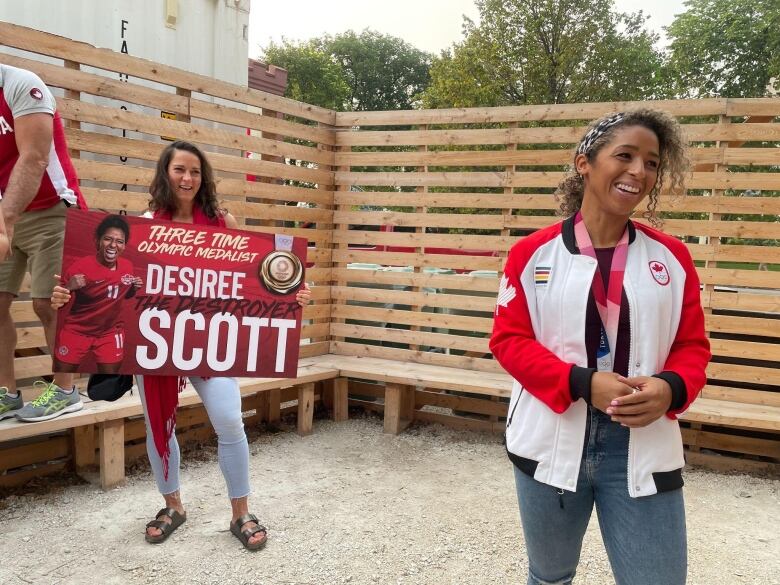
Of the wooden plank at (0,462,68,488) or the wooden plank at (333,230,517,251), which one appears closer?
the wooden plank at (0,462,68,488)

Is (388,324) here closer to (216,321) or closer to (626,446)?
(216,321)

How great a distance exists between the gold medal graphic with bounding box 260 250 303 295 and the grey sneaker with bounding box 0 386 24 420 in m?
1.59

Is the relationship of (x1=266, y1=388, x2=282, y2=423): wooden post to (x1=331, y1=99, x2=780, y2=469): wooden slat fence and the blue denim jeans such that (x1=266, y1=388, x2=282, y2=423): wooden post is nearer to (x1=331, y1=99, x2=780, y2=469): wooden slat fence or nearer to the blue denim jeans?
(x1=331, y1=99, x2=780, y2=469): wooden slat fence

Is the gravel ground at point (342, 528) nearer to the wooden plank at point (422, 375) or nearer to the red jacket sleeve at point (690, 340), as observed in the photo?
the wooden plank at point (422, 375)

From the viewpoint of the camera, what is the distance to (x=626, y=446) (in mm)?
1630

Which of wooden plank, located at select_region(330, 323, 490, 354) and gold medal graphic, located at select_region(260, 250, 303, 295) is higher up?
gold medal graphic, located at select_region(260, 250, 303, 295)

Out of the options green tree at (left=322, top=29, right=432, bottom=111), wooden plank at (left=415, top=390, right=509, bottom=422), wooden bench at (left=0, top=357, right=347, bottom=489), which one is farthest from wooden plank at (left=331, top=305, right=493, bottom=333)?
green tree at (left=322, top=29, right=432, bottom=111)

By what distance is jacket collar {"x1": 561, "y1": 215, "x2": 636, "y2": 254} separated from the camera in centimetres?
174

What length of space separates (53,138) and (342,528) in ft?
8.34

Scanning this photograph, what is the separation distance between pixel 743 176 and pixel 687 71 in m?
14.6

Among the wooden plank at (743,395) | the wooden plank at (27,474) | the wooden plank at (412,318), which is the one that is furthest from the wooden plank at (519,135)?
the wooden plank at (27,474)

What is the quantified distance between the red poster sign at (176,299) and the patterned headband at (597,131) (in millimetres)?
1701

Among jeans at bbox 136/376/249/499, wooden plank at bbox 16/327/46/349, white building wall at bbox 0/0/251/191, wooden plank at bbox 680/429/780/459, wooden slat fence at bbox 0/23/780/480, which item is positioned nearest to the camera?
jeans at bbox 136/376/249/499

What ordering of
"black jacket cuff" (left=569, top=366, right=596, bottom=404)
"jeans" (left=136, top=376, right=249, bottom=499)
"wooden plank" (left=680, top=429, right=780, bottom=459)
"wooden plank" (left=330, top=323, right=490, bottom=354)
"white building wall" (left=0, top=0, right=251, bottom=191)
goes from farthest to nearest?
"wooden plank" (left=330, top=323, right=490, bottom=354) < "wooden plank" (left=680, top=429, right=780, bottom=459) < "white building wall" (left=0, top=0, right=251, bottom=191) < "jeans" (left=136, top=376, right=249, bottom=499) < "black jacket cuff" (left=569, top=366, right=596, bottom=404)
